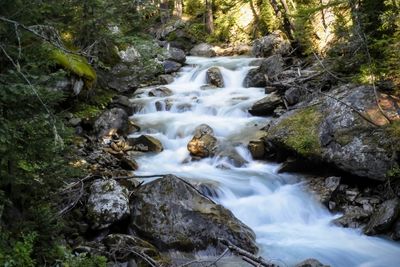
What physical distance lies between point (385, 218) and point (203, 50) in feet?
53.8

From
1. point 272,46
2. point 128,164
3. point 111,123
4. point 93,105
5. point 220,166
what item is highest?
point 272,46

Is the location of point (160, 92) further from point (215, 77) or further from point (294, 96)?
point (294, 96)

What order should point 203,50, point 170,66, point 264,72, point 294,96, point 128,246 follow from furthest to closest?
point 203,50, point 170,66, point 264,72, point 294,96, point 128,246

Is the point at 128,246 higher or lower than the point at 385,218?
higher

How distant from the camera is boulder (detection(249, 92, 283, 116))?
12484 millimetres

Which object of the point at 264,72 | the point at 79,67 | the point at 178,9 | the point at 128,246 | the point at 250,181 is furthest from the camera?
the point at 178,9

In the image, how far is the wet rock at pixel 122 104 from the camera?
12969 millimetres

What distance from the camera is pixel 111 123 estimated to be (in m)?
11.5

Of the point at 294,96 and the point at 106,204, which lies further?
the point at 294,96

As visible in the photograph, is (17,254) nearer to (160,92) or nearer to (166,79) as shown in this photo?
(160,92)

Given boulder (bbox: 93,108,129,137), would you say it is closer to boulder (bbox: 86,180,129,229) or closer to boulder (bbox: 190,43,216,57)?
boulder (bbox: 86,180,129,229)

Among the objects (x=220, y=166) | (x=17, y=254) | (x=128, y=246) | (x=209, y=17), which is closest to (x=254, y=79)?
(x=220, y=166)

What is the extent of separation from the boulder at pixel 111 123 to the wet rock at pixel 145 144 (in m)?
0.55

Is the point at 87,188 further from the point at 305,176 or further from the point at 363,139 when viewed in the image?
the point at 363,139
